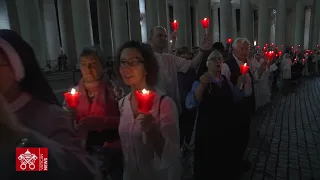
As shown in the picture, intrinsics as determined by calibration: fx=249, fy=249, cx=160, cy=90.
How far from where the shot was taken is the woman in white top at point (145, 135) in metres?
1.98

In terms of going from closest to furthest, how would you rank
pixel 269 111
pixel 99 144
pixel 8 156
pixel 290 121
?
pixel 8 156, pixel 99 144, pixel 290 121, pixel 269 111

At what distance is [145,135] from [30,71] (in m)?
1.00

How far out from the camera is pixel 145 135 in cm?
196

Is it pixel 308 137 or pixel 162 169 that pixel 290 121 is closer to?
pixel 308 137

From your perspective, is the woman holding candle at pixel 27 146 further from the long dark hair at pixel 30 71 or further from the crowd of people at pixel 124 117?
the long dark hair at pixel 30 71

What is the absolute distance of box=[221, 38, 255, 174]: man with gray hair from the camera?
148 inches

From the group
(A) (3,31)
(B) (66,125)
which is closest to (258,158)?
(B) (66,125)

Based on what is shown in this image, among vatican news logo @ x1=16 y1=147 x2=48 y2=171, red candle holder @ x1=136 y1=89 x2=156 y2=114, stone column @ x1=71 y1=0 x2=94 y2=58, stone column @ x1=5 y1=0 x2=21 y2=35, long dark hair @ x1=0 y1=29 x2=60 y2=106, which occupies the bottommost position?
vatican news logo @ x1=16 y1=147 x2=48 y2=171

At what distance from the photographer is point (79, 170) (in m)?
1.05

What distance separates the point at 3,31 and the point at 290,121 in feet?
26.3

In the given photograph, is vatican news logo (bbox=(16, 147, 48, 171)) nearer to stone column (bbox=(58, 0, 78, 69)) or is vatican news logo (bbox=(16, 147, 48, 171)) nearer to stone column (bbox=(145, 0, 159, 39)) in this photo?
stone column (bbox=(145, 0, 159, 39))

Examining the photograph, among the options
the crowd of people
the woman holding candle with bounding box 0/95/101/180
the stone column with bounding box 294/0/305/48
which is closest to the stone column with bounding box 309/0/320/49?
the stone column with bounding box 294/0/305/48

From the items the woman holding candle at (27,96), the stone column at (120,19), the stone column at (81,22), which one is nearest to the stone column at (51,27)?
the stone column at (120,19)

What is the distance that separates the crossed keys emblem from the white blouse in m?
1.06
